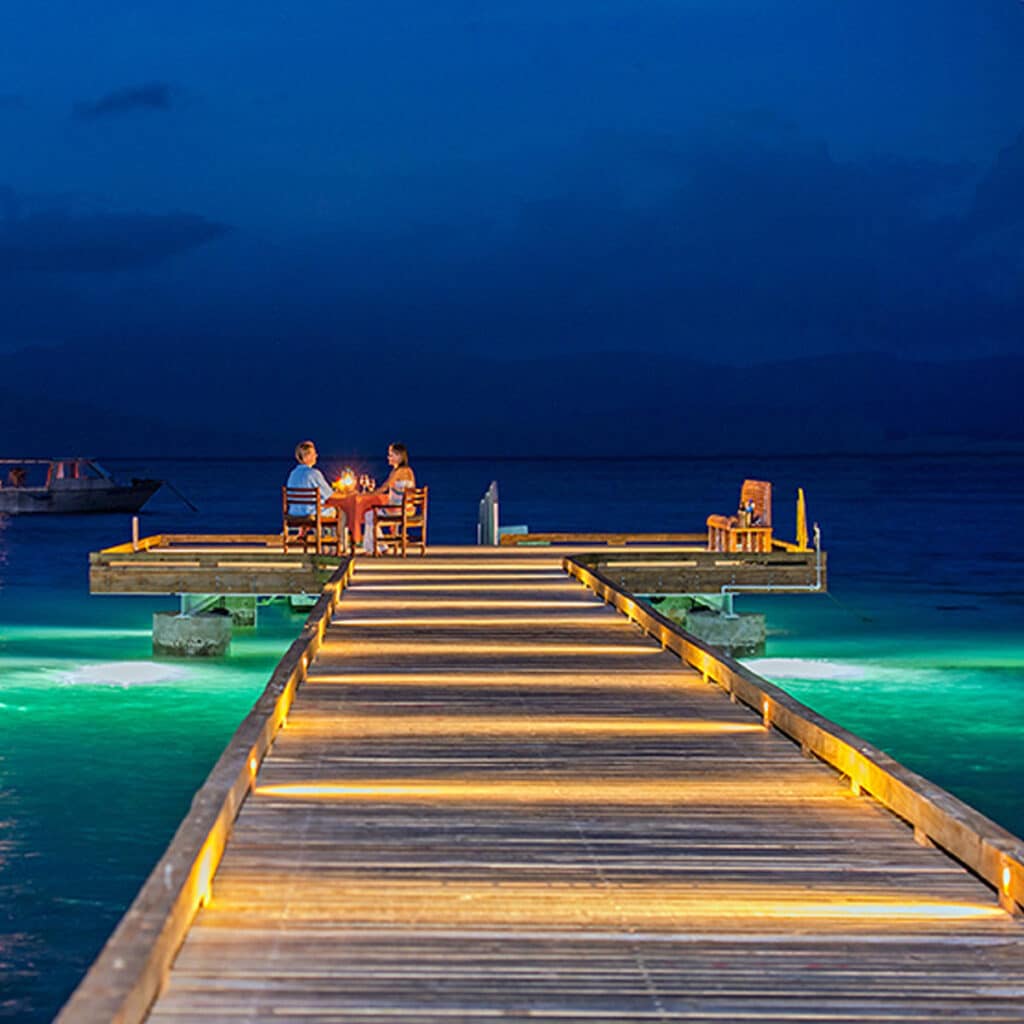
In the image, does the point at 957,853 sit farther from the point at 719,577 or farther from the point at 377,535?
the point at 377,535

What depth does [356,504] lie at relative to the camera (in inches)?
625

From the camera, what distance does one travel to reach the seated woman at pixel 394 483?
15.3m

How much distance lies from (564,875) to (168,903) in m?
1.34

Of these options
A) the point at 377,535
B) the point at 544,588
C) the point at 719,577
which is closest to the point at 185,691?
the point at 377,535

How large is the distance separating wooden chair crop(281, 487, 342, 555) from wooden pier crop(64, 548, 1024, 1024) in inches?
287

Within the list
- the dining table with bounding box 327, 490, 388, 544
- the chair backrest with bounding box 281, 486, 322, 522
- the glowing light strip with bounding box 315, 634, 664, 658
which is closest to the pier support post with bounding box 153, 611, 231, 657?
the dining table with bounding box 327, 490, 388, 544

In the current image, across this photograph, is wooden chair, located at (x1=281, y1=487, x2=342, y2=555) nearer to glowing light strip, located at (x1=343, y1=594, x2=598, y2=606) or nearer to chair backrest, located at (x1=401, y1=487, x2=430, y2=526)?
chair backrest, located at (x1=401, y1=487, x2=430, y2=526)

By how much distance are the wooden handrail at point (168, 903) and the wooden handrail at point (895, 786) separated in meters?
2.42

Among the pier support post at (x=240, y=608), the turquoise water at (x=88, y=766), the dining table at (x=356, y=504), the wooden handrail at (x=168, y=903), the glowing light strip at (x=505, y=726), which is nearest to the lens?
the wooden handrail at (x=168, y=903)

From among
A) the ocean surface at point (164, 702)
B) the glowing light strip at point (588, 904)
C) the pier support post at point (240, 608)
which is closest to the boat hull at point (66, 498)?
the ocean surface at point (164, 702)

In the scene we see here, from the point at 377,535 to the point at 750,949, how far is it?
1241 centimetres

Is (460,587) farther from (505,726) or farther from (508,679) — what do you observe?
(505,726)

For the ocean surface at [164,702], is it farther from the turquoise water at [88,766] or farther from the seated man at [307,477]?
the seated man at [307,477]

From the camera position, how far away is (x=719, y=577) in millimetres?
15531
